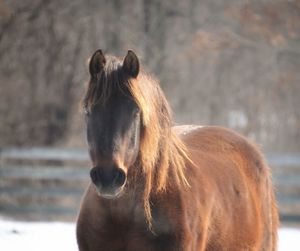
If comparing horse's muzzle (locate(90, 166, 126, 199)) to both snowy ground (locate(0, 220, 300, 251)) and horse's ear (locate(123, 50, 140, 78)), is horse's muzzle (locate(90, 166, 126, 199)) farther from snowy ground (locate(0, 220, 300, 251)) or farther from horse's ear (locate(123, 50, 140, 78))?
snowy ground (locate(0, 220, 300, 251))

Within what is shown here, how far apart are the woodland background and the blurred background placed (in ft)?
0.08

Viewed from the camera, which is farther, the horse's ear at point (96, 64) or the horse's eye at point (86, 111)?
the horse's ear at point (96, 64)

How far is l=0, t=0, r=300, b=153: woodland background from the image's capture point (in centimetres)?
1555

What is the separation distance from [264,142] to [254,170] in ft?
48.1

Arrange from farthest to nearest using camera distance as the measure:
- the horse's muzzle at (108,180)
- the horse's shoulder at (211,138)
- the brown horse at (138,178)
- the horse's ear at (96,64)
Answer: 1. the horse's shoulder at (211,138)
2. the horse's ear at (96,64)
3. the brown horse at (138,178)
4. the horse's muzzle at (108,180)

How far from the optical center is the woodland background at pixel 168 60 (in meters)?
15.6

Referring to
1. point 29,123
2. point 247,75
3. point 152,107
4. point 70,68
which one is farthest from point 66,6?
point 152,107

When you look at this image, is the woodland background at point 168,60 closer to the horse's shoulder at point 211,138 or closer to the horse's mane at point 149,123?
the horse's shoulder at point 211,138

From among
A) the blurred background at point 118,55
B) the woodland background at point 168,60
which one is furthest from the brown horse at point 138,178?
the woodland background at point 168,60

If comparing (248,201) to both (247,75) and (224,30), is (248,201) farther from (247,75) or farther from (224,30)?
(247,75)

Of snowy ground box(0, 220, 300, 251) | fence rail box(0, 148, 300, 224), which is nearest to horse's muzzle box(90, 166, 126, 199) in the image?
snowy ground box(0, 220, 300, 251)

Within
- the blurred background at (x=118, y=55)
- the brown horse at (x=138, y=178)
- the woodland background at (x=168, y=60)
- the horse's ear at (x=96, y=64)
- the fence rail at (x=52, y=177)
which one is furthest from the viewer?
the woodland background at (x=168, y=60)

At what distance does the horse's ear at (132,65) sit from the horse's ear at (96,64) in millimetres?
128

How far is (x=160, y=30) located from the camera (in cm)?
1709
